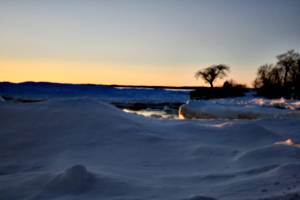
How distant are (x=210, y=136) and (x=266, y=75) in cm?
3853

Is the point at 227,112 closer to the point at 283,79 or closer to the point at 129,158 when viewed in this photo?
the point at 129,158

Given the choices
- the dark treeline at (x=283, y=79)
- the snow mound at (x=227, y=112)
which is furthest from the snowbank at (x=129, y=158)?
the dark treeline at (x=283, y=79)

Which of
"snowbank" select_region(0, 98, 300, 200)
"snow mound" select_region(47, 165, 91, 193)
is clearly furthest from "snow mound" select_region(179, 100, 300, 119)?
"snow mound" select_region(47, 165, 91, 193)

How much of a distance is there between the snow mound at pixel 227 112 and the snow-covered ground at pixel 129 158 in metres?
4.16

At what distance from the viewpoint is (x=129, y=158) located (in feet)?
13.0

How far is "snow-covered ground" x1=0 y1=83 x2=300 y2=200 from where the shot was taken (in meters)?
2.45

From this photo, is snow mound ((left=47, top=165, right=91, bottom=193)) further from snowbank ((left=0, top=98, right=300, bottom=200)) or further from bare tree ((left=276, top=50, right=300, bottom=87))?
bare tree ((left=276, top=50, right=300, bottom=87))

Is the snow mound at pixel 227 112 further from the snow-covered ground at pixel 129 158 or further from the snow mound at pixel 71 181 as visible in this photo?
the snow mound at pixel 71 181

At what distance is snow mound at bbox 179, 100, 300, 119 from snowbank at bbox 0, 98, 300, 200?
426 cm

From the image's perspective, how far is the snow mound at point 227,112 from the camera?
1143 centimetres

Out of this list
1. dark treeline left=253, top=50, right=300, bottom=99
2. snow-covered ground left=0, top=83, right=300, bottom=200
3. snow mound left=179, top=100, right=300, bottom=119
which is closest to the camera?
snow-covered ground left=0, top=83, right=300, bottom=200

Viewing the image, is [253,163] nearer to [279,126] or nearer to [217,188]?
[217,188]

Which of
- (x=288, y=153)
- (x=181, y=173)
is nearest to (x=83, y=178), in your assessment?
(x=181, y=173)

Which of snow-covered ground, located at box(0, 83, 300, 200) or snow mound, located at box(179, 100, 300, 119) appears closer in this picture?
snow-covered ground, located at box(0, 83, 300, 200)
